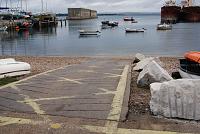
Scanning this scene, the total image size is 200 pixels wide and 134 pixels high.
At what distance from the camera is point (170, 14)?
108 meters

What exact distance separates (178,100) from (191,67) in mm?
4800

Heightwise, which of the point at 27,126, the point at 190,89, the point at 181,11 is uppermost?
the point at 181,11

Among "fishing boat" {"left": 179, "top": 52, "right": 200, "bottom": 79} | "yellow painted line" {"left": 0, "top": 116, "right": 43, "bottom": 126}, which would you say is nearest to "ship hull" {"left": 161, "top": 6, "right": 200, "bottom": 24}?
"fishing boat" {"left": 179, "top": 52, "right": 200, "bottom": 79}

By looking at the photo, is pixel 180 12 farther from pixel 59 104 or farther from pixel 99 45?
pixel 59 104

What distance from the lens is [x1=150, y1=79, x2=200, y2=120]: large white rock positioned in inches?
247

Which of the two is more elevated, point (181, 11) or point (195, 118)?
point (181, 11)

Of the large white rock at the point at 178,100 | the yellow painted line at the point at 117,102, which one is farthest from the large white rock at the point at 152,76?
the large white rock at the point at 178,100

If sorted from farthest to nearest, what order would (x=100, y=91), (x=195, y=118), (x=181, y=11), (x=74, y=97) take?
(x=181, y=11) → (x=100, y=91) → (x=74, y=97) → (x=195, y=118)

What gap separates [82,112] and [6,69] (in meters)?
5.82

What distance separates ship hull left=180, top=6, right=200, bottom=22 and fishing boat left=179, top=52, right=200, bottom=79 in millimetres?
99071

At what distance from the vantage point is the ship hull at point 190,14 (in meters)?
107

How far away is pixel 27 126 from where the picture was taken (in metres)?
5.78

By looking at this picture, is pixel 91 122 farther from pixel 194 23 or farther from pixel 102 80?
pixel 194 23

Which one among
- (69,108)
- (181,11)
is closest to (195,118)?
(69,108)
